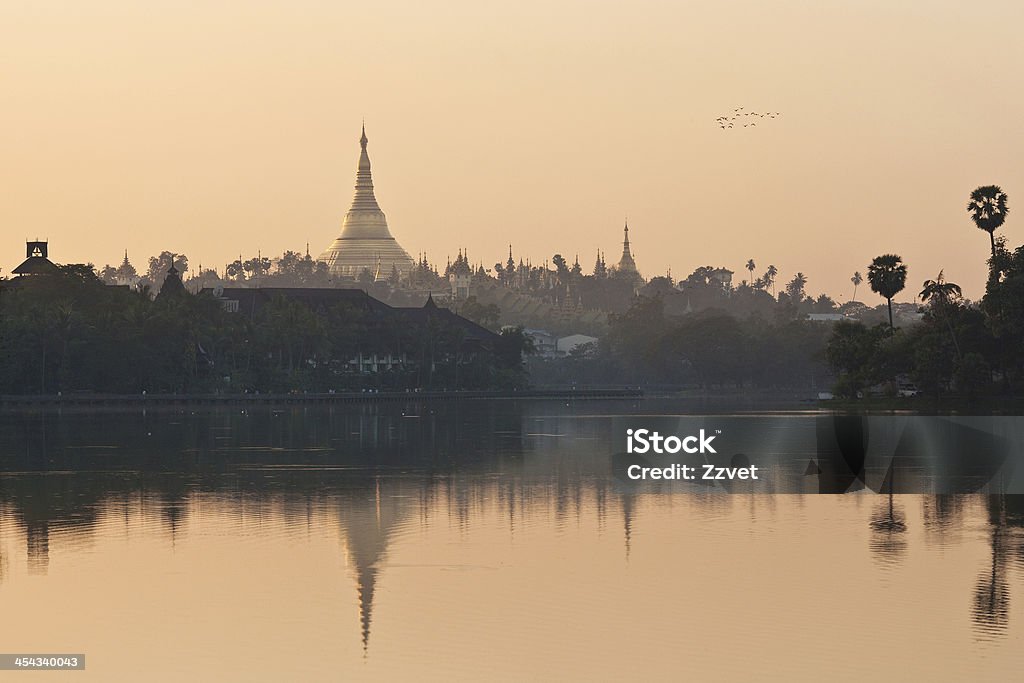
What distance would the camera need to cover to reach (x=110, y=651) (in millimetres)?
26438

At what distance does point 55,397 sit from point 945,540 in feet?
361

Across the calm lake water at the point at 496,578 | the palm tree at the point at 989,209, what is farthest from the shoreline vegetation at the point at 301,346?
the calm lake water at the point at 496,578

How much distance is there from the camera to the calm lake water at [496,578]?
84.8ft

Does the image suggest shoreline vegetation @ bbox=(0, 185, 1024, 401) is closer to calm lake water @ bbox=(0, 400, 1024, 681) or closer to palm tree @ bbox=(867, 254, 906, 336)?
palm tree @ bbox=(867, 254, 906, 336)

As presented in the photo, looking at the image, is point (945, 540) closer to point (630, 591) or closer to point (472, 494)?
point (630, 591)

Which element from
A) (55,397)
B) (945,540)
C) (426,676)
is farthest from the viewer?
(55,397)

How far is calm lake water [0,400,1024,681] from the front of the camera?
25.8 m

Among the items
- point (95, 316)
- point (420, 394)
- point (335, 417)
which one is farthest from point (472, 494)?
point (420, 394)

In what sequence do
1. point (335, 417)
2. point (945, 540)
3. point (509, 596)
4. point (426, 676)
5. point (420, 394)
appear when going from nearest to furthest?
point (426, 676) < point (509, 596) < point (945, 540) < point (335, 417) < point (420, 394)
